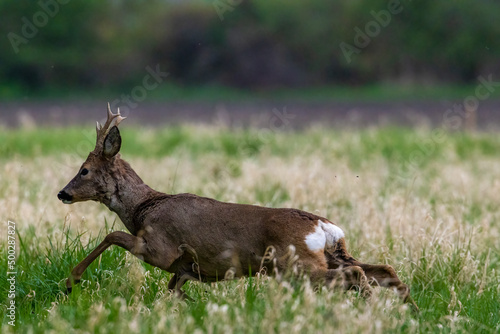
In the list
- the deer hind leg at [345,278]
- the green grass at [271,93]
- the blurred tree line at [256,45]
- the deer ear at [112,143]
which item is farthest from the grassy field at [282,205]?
the blurred tree line at [256,45]

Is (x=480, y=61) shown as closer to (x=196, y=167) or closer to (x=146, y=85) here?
(x=146, y=85)

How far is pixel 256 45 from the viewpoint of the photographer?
3516 cm

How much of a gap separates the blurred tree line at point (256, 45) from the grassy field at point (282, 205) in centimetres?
2044

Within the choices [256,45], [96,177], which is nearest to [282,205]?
[96,177]

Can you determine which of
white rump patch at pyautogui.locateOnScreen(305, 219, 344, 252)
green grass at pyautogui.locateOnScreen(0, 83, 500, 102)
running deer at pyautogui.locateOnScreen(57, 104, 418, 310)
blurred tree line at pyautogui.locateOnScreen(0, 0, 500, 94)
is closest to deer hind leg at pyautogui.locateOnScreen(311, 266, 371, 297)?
running deer at pyautogui.locateOnScreen(57, 104, 418, 310)

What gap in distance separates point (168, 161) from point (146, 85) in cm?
2095

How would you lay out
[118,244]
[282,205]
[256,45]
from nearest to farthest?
1. [118,244]
2. [282,205]
3. [256,45]

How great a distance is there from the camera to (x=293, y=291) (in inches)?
178

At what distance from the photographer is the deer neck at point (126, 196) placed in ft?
17.9

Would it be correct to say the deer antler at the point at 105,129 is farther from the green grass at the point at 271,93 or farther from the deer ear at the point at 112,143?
the green grass at the point at 271,93

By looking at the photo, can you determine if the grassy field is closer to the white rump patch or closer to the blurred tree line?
the white rump patch

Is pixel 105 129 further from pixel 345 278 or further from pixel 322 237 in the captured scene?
pixel 345 278

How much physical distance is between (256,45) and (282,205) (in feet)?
90.7

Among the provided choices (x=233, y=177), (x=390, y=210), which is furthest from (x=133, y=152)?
(x=390, y=210)
